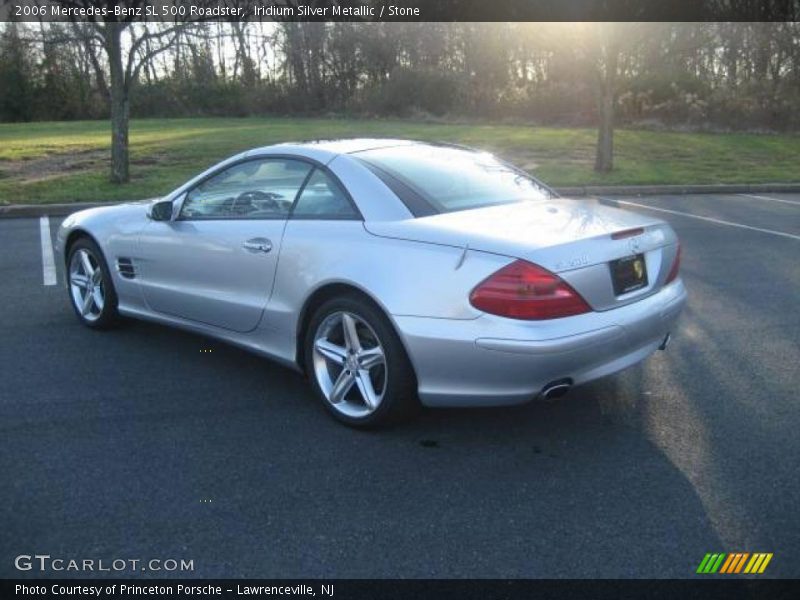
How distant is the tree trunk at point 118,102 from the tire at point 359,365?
412 inches

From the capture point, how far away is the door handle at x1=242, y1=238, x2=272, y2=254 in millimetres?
4199

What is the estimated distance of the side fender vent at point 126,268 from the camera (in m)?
5.12

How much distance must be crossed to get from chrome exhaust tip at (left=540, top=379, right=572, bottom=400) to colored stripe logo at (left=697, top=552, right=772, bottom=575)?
95 centimetres

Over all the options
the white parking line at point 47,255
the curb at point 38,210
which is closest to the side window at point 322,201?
the white parking line at point 47,255

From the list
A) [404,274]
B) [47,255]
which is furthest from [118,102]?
[404,274]

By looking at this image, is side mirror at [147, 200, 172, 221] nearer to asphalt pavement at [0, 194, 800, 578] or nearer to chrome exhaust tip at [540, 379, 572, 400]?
asphalt pavement at [0, 194, 800, 578]

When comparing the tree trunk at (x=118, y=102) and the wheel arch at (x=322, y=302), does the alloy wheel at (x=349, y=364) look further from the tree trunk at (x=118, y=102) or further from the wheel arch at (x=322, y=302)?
the tree trunk at (x=118, y=102)

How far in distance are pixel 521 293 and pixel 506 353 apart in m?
0.27

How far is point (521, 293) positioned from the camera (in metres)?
3.35

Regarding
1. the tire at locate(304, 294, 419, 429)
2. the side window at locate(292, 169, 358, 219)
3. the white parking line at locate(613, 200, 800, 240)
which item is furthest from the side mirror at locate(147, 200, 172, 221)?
the white parking line at locate(613, 200, 800, 240)

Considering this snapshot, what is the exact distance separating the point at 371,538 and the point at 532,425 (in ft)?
4.23

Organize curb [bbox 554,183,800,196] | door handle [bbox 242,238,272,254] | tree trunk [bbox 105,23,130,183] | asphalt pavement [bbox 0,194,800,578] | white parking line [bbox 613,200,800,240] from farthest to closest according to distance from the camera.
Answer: curb [bbox 554,183,800,196], tree trunk [bbox 105,23,130,183], white parking line [bbox 613,200,800,240], door handle [bbox 242,238,272,254], asphalt pavement [bbox 0,194,800,578]

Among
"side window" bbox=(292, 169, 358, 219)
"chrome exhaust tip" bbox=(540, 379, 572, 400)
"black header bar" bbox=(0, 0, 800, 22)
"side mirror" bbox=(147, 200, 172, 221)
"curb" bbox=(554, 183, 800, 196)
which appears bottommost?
"chrome exhaust tip" bbox=(540, 379, 572, 400)
